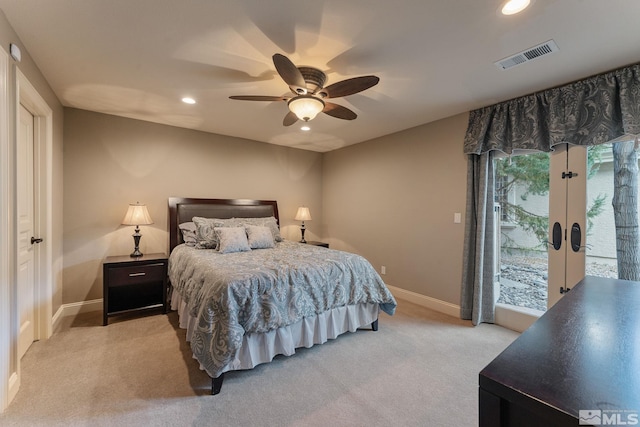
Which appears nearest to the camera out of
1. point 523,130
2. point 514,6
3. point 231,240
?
point 514,6

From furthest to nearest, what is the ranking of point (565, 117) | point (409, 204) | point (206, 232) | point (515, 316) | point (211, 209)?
point (211, 209) < point (409, 204) < point (206, 232) < point (515, 316) < point (565, 117)

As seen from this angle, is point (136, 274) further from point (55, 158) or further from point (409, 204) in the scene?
point (409, 204)

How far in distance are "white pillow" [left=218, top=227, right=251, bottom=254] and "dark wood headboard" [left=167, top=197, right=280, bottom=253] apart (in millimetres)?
698

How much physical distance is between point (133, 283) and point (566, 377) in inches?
150

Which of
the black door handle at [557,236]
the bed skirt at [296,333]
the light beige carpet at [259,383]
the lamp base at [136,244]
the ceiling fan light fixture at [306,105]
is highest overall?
the ceiling fan light fixture at [306,105]

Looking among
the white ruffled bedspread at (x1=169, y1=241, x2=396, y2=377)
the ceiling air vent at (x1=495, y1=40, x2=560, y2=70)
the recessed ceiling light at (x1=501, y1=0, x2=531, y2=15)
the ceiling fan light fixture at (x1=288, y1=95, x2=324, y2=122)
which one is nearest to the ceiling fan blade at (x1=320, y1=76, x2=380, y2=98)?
the ceiling fan light fixture at (x1=288, y1=95, x2=324, y2=122)

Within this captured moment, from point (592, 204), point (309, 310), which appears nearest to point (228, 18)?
point (309, 310)

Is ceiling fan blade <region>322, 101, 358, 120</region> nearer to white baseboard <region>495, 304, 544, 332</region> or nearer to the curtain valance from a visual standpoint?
the curtain valance

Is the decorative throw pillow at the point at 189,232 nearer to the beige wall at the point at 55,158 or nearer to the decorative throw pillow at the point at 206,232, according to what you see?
the decorative throw pillow at the point at 206,232

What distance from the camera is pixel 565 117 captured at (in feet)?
8.59

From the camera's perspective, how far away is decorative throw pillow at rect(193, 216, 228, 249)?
356 cm

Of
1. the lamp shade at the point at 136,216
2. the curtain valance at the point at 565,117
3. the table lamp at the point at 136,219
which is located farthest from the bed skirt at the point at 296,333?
the curtain valance at the point at 565,117

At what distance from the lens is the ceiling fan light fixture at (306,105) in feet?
7.59

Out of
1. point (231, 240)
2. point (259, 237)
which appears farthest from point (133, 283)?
point (259, 237)
